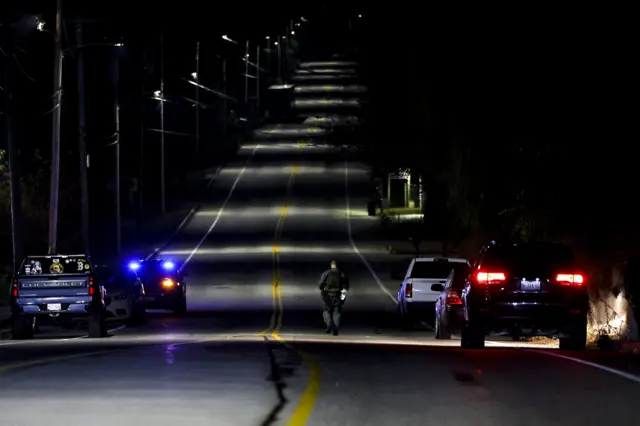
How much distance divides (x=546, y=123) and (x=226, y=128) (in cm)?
10947

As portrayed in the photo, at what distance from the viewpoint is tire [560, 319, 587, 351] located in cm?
2275

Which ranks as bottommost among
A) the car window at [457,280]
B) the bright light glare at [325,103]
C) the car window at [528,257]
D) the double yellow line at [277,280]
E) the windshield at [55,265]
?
the double yellow line at [277,280]

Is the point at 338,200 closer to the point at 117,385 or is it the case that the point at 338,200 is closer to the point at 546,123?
the point at 546,123

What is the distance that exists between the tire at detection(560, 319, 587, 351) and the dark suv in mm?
40

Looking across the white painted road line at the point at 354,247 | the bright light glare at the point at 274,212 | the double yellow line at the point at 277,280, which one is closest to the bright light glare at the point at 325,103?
the white painted road line at the point at 354,247

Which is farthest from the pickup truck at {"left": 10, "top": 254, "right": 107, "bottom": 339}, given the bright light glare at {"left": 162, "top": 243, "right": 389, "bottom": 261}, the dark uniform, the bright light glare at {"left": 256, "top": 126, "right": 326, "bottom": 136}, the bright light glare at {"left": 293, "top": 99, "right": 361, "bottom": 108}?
the bright light glare at {"left": 293, "top": 99, "right": 361, "bottom": 108}

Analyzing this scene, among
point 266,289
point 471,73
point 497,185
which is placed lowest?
point 266,289

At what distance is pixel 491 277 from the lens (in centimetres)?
2248

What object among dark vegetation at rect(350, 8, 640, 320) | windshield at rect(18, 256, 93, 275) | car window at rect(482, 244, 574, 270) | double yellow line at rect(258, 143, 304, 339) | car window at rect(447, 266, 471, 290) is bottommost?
double yellow line at rect(258, 143, 304, 339)

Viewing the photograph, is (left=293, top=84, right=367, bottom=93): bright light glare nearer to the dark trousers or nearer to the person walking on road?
the dark trousers

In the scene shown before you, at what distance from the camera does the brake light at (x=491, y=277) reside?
73.7 feet

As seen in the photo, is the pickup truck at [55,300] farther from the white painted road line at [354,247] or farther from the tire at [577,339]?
the white painted road line at [354,247]

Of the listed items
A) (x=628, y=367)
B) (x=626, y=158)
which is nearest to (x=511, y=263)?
(x=628, y=367)

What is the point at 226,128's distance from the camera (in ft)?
477
